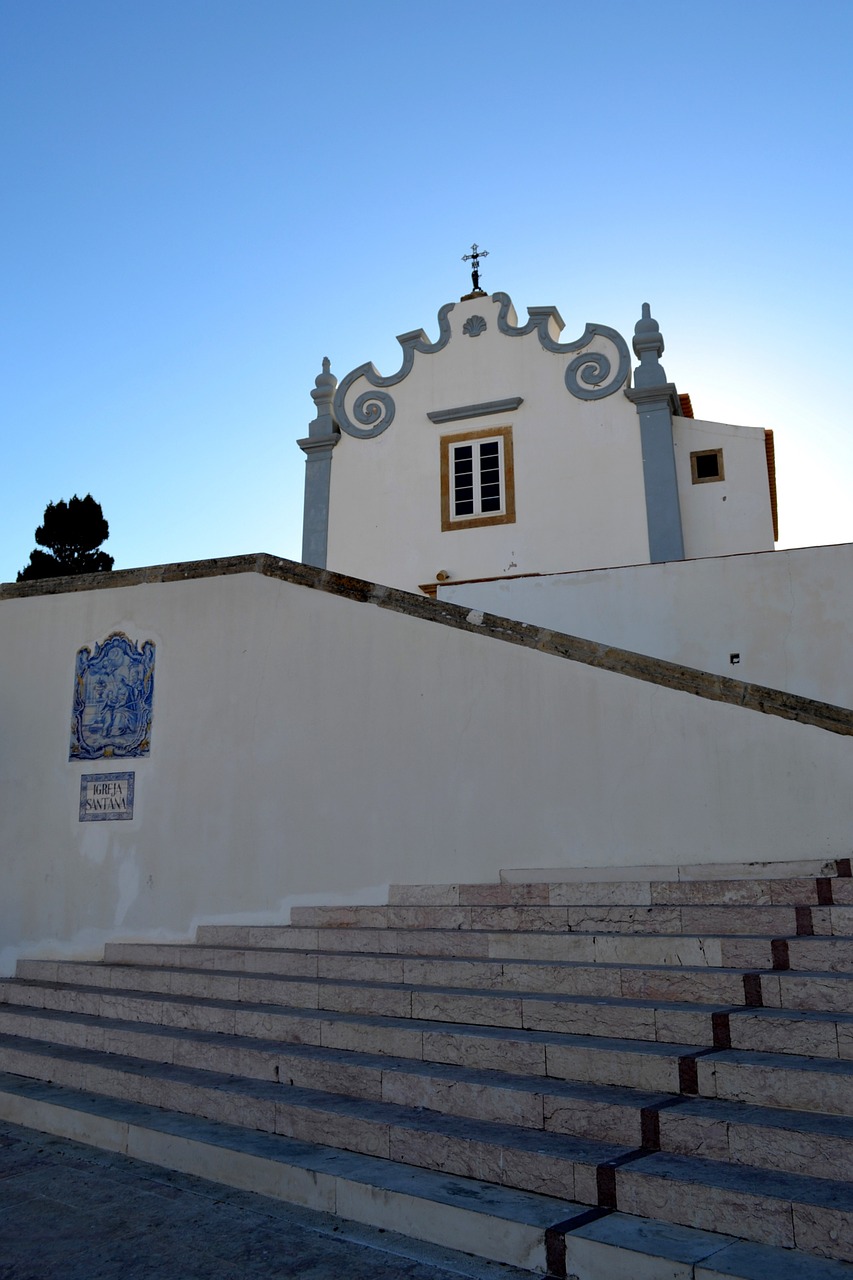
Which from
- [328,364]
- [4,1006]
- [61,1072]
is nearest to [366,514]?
[328,364]

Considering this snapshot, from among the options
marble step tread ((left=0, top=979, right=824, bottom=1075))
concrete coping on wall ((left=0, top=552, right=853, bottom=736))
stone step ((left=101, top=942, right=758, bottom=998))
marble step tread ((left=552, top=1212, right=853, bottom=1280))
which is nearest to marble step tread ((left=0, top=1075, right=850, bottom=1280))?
marble step tread ((left=552, top=1212, right=853, bottom=1280))

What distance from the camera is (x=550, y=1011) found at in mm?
4293

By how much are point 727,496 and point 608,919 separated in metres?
9.96

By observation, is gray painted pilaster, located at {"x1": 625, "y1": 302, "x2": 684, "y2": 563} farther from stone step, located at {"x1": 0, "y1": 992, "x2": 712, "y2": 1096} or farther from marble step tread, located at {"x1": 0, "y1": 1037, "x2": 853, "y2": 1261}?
marble step tread, located at {"x1": 0, "y1": 1037, "x2": 853, "y2": 1261}

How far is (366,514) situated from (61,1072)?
10970 millimetres

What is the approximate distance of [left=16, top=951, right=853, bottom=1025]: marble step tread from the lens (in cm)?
400

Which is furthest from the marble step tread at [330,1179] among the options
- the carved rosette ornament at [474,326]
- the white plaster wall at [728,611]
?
the carved rosette ornament at [474,326]

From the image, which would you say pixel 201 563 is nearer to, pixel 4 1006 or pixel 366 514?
pixel 4 1006

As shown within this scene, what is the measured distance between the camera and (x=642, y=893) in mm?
5250

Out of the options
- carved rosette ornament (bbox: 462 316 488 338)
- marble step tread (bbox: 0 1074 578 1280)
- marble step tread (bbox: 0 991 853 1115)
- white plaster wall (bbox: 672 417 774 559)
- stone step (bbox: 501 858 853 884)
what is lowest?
marble step tread (bbox: 0 1074 578 1280)

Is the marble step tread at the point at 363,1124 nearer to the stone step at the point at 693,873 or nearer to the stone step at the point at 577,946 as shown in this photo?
the stone step at the point at 577,946

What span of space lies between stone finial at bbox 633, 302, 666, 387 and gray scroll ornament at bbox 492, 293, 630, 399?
195 millimetres

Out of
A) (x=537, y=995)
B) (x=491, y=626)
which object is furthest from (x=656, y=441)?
(x=537, y=995)

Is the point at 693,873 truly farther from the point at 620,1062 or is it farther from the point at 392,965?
the point at 620,1062
